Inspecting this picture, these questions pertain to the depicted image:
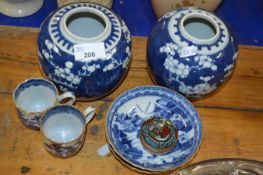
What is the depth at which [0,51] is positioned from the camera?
78 cm

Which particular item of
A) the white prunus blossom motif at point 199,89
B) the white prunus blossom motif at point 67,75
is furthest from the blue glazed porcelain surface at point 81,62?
the white prunus blossom motif at point 199,89

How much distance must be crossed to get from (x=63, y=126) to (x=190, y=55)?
0.76 feet

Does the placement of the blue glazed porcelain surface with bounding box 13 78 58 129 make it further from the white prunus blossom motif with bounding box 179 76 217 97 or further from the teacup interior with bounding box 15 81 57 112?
the white prunus blossom motif with bounding box 179 76 217 97

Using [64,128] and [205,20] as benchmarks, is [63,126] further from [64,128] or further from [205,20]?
[205,20]

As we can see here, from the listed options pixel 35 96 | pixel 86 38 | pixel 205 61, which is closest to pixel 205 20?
pixel 205 61

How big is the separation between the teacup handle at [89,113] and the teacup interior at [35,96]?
0.05m

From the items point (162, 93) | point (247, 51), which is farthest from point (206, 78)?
point (247, 51)

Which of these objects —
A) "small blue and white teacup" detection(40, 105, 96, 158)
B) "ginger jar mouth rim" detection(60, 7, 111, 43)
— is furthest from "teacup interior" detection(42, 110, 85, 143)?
"ginger jar mouth rim" detection(60, 7, 111, 43)

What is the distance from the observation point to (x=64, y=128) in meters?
0.71

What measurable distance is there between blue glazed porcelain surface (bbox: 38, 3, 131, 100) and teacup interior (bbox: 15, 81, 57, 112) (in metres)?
0.02

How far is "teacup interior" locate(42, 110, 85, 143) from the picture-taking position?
690 mm

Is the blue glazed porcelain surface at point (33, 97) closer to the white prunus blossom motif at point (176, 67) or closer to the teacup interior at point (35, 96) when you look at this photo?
the teacup interior at point (35, 96)

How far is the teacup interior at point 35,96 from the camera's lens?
0.71 metres

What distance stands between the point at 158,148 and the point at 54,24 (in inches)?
9.8
